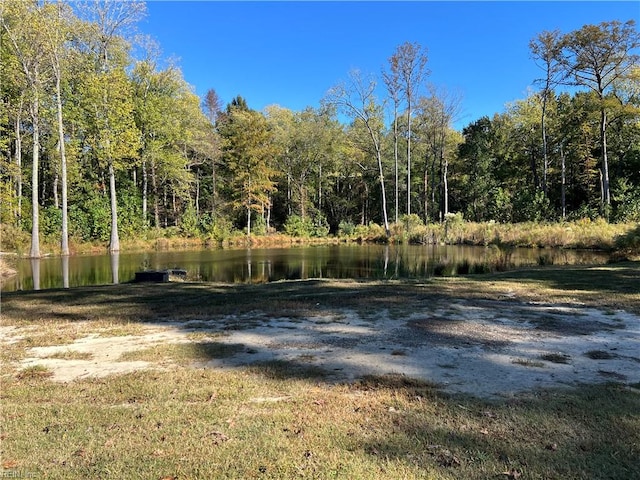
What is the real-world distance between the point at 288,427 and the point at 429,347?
8.45 feet

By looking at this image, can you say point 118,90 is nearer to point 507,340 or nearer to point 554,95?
point 507,340

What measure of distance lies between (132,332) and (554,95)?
4491 cm

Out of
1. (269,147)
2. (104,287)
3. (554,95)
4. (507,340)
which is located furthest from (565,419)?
(554,95)

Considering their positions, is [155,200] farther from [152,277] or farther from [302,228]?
[152,277]

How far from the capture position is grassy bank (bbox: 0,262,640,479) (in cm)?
275

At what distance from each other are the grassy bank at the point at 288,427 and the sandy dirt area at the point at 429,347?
27 centimetres

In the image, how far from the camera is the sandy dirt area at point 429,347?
173 inches

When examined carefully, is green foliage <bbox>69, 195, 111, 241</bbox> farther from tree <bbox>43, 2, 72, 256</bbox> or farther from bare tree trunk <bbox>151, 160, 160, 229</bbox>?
bare tree trunk <bbox>151, 160, 160, 229</bbox>

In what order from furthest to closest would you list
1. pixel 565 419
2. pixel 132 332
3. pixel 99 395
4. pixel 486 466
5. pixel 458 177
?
pixel 458 177 → pixel 132 332 → pixel 99 395 → pixel 565 419 → pixel 486 466

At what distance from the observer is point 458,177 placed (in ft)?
157

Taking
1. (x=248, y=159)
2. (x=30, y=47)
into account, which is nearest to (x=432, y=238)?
(x=248, y=159)

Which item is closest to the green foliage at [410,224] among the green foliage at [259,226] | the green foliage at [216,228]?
the green foliage at [259,226]

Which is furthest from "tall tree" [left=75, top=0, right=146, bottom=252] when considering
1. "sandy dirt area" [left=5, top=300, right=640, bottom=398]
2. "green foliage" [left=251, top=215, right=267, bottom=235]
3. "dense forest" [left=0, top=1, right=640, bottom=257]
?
"sandy dirt area" [left=5, top=300, right=640, bottom=398]

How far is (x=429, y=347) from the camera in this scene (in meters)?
5.32
